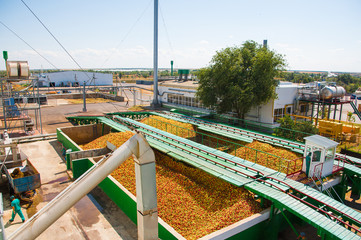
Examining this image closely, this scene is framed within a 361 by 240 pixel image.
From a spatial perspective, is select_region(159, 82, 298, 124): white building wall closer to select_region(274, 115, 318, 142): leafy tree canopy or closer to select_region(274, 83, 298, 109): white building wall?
select_region(274, 83, 298, 109): white building wall

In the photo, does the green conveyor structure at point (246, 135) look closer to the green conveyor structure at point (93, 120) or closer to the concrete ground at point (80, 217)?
the green conveyor structure at point (93, 120)

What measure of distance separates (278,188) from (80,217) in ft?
28.9

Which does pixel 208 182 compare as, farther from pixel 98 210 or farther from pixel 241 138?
pixel 241 138

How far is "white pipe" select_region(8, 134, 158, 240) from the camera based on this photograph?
5320mm

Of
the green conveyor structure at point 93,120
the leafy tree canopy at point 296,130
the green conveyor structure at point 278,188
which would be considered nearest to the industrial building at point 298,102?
the leafy tree canopy at point 296,130

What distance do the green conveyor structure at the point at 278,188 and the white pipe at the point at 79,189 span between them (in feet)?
3.50

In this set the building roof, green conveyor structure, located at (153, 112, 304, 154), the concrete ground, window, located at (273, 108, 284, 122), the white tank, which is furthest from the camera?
window, located at (273, 108, 284, 122)

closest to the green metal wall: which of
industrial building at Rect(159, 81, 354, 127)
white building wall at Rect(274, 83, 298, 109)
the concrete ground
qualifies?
the concrete ground

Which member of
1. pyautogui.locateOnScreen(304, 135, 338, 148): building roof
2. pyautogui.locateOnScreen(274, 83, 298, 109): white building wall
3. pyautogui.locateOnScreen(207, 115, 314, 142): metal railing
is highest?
pyautogui.locateOnScreen(274, 83, 298, 109): white building wall

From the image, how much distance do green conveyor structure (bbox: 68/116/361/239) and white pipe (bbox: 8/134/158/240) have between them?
3.50 ft

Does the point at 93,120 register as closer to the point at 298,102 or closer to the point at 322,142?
the point at 322,142

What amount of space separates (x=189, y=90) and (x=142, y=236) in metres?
29.5

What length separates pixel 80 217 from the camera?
12.0m

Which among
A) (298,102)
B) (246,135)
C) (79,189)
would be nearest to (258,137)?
(246,135)
